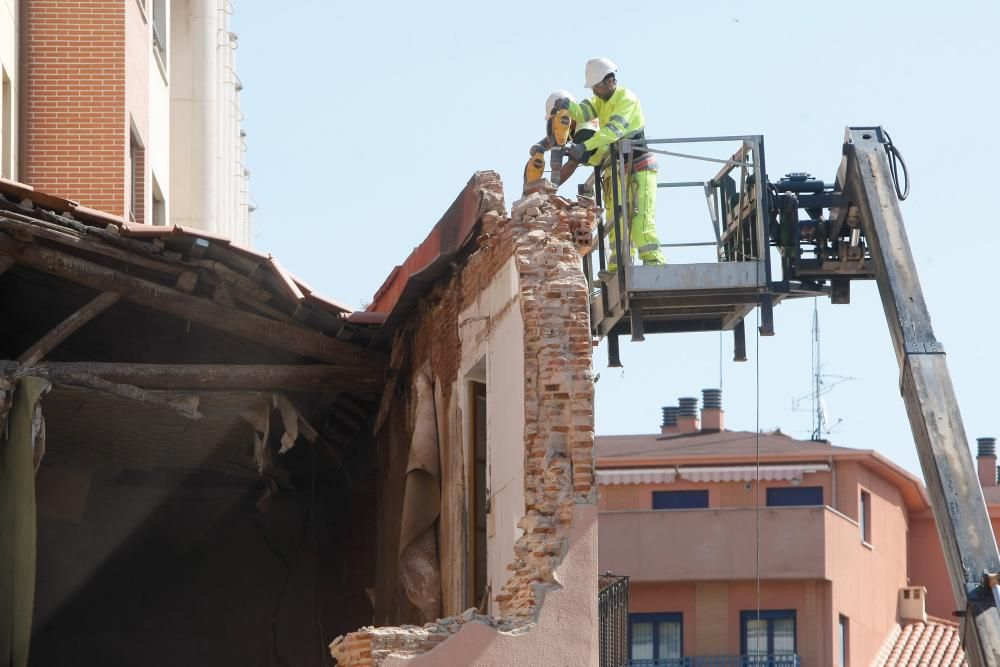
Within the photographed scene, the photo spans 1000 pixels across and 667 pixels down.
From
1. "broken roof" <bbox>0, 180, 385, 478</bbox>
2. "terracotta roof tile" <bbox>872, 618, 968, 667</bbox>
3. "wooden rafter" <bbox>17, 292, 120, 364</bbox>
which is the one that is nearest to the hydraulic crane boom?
"broken roof" <bbox>0, 180, 385, 478</bbox>

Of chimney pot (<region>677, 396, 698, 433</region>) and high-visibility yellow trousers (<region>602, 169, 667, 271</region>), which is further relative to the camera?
chimney pot (<region>677, 396, 698, 433</region>)

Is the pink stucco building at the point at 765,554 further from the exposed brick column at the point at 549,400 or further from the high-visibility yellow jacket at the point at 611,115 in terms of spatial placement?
the exposed brick column at the point at 549,400

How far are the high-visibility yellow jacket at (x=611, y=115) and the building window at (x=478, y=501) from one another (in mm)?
2579

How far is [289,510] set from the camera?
2195 cm

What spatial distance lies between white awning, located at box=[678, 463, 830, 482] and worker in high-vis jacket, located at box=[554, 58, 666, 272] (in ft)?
98.1

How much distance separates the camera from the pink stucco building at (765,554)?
43469 millimetres

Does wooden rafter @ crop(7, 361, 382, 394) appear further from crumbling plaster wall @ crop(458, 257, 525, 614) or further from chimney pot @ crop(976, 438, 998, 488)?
chimney pot @ crop(976, 438, 998, 488)

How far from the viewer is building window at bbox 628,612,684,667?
43.5 meters

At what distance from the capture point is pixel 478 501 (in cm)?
1441

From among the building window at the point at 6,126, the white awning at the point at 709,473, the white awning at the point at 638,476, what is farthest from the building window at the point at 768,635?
the building window at the point at 6,126

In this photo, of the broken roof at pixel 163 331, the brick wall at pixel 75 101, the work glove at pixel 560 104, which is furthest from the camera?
the brick wall at pixel 75 101

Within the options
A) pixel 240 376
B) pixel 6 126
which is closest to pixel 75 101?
pixel 6 126

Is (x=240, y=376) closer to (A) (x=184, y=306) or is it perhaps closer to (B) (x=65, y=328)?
(A) (x=184, y=306)

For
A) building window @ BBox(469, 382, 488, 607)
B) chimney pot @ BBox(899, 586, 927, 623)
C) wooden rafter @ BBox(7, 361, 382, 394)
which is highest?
chimney pot @ BBox(899, 586, 927, 623)
